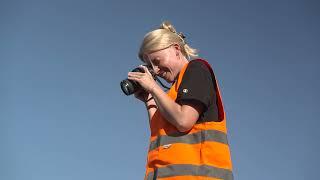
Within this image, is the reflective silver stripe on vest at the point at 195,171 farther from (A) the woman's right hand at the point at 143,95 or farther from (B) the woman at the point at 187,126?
(A) the woman's right hand at the point at 143,95

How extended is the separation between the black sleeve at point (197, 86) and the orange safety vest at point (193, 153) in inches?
5.4

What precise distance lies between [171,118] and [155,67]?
1.80ft

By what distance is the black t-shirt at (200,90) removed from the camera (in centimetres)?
251

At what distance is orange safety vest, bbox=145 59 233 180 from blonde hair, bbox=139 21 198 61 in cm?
56

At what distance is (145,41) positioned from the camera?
2.90 meters

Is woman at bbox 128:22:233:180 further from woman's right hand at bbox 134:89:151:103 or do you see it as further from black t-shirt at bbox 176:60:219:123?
woman's right hand at bbox 134:89:151:103

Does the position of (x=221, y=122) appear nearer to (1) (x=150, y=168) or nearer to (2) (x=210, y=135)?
(2) (x=210, y=135)

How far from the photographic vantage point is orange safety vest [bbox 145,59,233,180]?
A: 2385 millimetres

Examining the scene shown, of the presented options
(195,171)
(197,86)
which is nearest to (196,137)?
(195,171)

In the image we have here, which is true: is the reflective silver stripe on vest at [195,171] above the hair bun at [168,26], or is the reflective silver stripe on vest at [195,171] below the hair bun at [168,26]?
below

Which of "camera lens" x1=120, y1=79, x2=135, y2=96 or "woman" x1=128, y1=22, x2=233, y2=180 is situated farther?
"camera lens" x1=120, y1=79, x2=135, y2=96

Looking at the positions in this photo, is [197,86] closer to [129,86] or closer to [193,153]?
[193,153]

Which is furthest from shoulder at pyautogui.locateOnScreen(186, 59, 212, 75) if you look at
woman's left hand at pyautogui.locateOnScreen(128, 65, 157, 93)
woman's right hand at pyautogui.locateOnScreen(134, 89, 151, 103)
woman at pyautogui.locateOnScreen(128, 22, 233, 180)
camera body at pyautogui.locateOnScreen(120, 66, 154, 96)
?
woman's right hand at pyautogui.locateOnScreen(134, 89, 151, 103)

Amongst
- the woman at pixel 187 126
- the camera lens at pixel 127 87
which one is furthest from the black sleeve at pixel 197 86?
the camera lens at pixel 127 87
